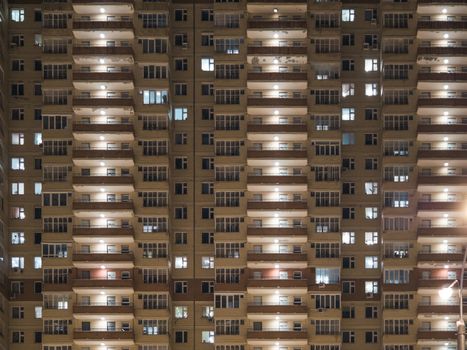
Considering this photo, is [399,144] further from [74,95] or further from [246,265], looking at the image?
[74,95]

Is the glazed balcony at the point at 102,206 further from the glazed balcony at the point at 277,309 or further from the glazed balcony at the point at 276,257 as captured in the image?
the glazed balcony at the point at 277,309

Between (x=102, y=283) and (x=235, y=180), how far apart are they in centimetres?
1420

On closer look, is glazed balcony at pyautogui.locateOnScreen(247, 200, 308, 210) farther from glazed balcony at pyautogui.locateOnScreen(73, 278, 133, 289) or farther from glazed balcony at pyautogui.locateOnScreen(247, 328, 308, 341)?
glazed balcony at pyautogui.locateOnScreen(73, 278, 133, 289)

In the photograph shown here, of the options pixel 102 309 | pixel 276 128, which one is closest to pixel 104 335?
pixel 102 309

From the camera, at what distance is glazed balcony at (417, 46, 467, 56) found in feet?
328

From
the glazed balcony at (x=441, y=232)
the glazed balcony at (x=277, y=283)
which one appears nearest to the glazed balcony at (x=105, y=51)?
the glazed balcony at (x=277, y=283)

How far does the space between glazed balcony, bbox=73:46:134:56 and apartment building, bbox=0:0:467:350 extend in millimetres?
174

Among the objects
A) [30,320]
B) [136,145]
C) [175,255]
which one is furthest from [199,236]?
[30,320]

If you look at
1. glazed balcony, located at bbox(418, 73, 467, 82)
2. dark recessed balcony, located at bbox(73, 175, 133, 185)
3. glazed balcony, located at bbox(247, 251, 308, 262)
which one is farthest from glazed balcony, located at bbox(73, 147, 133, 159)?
glazed balcony, located at bbox(418, 73, 467, 82)

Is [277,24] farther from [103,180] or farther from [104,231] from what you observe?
[104,231]

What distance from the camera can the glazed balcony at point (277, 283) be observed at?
9825 cm

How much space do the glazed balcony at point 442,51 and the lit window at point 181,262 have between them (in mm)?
26607

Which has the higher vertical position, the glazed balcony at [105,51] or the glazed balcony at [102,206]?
the glazed balcony at [105,51]

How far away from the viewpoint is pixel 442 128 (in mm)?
99500
